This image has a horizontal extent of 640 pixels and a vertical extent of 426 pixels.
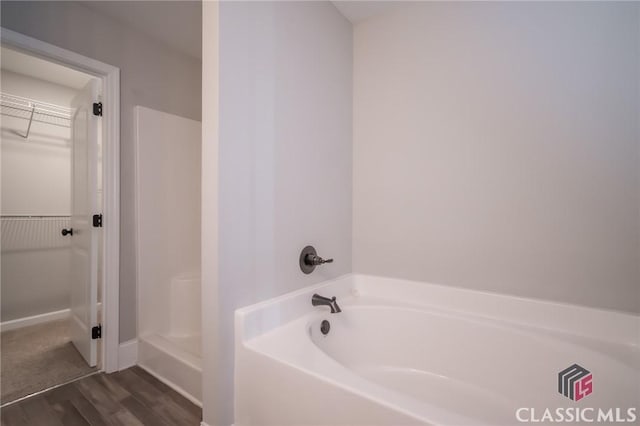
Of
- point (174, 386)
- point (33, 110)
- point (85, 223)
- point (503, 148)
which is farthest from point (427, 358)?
point (33, 110)

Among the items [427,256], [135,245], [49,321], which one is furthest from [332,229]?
[49,321]

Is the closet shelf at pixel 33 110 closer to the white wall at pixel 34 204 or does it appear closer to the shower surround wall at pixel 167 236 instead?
the white wall at pixel 34 204

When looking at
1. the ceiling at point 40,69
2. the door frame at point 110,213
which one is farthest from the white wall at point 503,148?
the ceiling at point 40,69

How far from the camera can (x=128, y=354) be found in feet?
6.19

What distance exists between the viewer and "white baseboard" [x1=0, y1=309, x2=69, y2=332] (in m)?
2.51

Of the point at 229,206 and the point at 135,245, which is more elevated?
the point at 229,206

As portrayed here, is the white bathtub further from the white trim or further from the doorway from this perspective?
the doorway

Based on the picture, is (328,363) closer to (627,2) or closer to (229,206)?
(229,206)

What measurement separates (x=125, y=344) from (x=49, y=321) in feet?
5.37

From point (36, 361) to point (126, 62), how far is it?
2207 millimetres

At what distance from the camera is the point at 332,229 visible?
1771 mm

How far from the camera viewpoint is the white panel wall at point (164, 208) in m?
1.99

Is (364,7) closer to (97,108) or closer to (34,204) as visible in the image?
(97,108)

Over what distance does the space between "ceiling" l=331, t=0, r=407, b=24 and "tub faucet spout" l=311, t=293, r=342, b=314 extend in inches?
Result: 71.9
